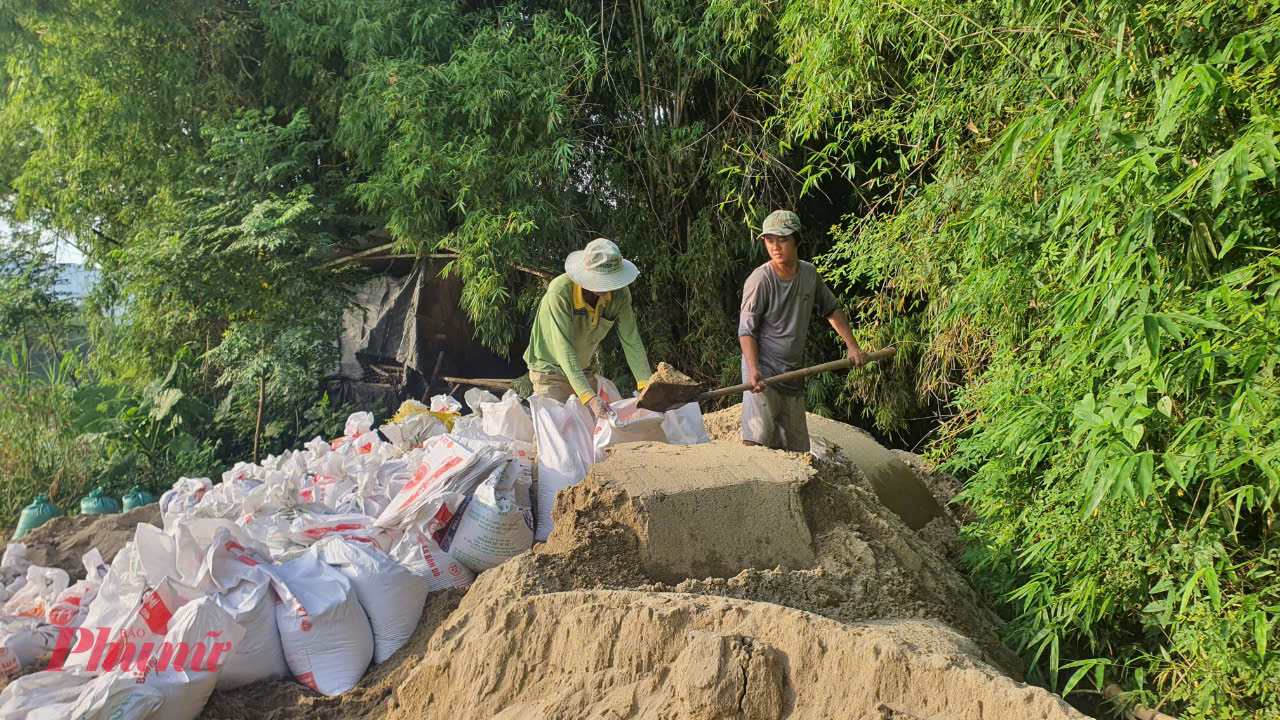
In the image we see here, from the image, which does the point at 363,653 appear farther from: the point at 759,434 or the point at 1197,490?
the point at 1197,490

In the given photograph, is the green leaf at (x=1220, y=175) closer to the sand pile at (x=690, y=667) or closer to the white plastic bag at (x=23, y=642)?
the sand pile at (x=690, y=667)

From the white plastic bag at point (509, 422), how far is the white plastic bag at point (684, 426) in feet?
2.11

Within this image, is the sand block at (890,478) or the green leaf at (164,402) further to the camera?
the green leaf at (164,402)

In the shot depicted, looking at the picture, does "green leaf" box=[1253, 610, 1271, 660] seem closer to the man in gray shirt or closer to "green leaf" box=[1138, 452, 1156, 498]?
"green leaf" box=[1138, 452, 1156, 498]

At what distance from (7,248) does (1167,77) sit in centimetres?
900

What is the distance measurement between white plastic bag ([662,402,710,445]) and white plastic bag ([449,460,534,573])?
0.95 m

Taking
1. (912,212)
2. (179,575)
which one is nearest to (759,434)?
(912,212)

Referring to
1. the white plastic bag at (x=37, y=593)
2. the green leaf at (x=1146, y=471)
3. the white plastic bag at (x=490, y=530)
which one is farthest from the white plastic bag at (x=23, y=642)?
the green leaf at (x=1146, y=471)

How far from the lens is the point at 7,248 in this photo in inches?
311

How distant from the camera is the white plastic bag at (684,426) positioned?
4.11 m

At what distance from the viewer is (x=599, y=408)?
3.80 m

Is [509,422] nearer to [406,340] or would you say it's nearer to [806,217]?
[806,217]

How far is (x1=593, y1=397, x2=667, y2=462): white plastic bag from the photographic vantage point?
366cm

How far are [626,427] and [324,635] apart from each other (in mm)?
1431
